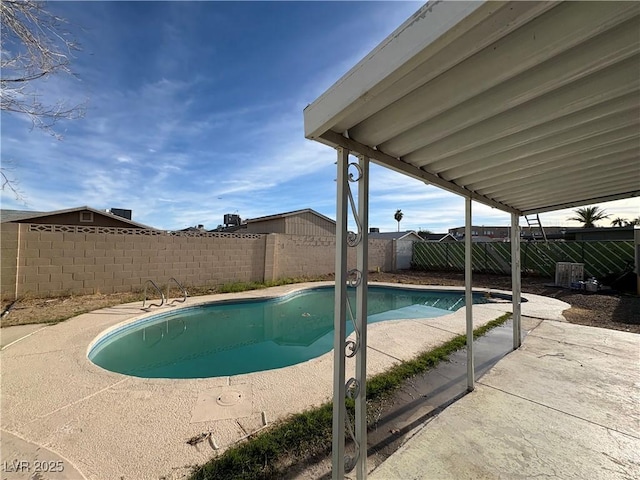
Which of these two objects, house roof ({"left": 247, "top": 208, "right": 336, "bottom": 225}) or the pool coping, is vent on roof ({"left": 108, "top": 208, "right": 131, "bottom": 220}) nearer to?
house roof ({"left": 247, "top": 208, "right": 336, "bottom": 225})

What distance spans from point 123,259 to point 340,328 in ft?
28.6

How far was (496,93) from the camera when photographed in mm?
1265

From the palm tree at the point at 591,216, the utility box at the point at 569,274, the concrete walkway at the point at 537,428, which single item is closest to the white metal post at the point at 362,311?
the concrete walkway at the point at 537,428

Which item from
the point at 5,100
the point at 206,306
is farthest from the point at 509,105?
the point at 206,306

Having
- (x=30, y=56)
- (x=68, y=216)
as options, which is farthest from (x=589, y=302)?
(x=68, y=216)

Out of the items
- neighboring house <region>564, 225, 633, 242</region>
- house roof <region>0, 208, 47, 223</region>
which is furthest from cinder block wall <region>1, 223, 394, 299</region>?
neighboring house <region>564, 225, 633, 242</region>

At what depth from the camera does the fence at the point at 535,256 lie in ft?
33.8

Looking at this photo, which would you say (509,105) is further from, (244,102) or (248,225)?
(248,225)

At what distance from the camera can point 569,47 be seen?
985mm

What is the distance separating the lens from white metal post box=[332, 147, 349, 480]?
150 centimetres

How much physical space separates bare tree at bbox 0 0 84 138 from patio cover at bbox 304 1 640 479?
4.29 metres

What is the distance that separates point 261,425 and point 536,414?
→ 2505 mm

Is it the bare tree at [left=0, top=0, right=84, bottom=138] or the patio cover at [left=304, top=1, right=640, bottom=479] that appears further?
the bare tree at [left=0, top=0, right=84, bottom=138]

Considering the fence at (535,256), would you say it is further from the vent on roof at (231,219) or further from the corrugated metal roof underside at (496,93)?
the vent on roof at (231,219)
